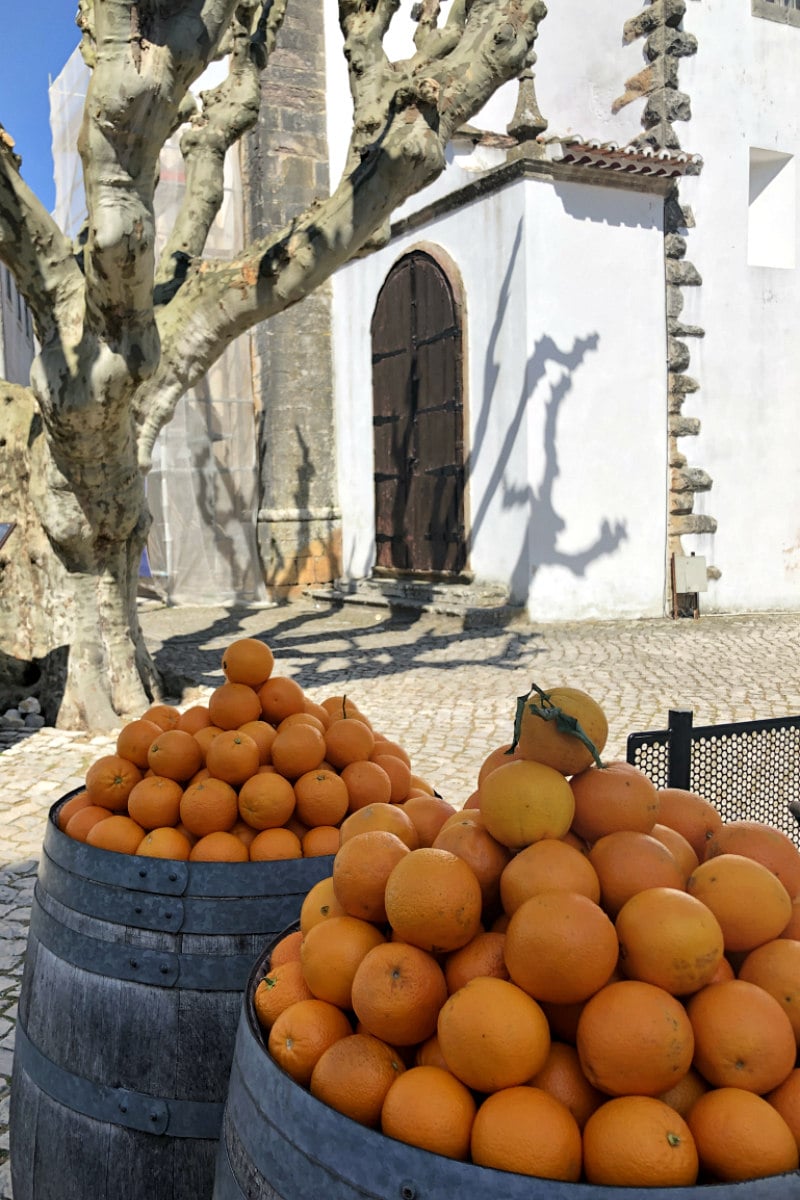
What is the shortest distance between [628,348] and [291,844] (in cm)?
1104

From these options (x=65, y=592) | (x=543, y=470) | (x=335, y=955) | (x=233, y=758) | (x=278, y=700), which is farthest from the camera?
(x=543, y=470)

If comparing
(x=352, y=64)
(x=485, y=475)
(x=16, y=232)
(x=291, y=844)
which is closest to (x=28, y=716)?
(x=16, y=232)

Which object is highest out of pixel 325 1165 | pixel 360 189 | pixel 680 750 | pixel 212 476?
pixel 360 189

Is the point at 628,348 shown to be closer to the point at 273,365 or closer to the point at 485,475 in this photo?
the point at 485,475

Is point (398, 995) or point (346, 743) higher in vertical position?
point (346, 743)

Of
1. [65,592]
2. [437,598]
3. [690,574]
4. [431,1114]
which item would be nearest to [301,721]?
[431,1114]

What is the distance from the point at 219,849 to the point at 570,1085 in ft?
3.15

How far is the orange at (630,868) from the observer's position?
1440mm

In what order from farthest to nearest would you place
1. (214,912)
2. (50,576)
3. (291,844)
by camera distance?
(50,576) → (291,844) → (214,912)

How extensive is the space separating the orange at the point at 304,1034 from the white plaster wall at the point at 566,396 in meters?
10.4

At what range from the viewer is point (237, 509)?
15.6 m

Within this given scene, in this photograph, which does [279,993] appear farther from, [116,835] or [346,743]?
[346,743]

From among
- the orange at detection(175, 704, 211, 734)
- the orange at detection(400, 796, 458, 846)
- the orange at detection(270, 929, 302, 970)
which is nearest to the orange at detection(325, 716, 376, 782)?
the orange at detection(175, 704, 211, 734)

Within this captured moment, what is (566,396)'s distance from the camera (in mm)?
11766
